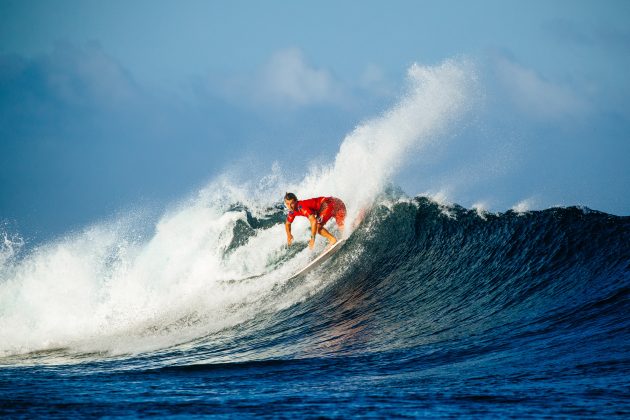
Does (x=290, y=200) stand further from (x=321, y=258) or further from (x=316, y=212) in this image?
(x=321, y=258)

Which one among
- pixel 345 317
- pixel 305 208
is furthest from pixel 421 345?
pixel 305 208

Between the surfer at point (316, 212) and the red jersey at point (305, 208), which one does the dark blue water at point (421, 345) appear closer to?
the surfer at point (316, 212)

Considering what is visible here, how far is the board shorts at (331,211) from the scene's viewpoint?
10219 mm

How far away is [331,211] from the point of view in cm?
1047

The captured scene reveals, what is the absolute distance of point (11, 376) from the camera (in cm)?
486

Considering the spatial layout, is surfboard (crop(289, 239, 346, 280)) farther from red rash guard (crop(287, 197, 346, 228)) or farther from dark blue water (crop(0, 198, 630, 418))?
red rash guard (crop(287, 197, 346, 228))

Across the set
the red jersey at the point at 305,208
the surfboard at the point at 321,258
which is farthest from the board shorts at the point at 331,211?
the surfboard at the point at 321,258

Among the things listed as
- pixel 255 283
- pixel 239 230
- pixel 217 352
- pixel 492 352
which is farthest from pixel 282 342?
pixel 239 230

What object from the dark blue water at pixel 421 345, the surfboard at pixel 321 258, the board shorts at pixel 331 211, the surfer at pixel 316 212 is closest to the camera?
the dark blue water at pixel 421 345

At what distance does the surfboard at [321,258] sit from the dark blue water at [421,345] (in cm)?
18

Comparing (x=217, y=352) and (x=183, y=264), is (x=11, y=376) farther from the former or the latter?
(x=183, y=264)

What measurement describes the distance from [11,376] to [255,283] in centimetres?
512

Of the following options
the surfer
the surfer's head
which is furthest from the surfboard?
the surfer's head

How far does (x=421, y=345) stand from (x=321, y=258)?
464cm
